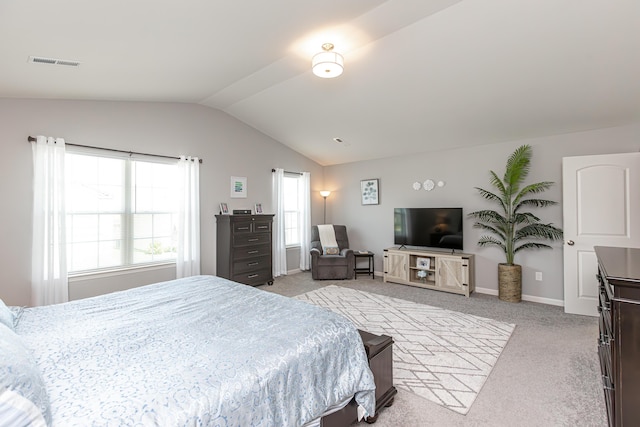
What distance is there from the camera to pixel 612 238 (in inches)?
140

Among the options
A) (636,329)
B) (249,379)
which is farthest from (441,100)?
(249,379)

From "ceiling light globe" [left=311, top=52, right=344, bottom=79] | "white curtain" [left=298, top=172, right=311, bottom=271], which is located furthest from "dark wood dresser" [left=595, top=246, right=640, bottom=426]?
"white curtain" [left=298, top=172, right=311, bottom=271]

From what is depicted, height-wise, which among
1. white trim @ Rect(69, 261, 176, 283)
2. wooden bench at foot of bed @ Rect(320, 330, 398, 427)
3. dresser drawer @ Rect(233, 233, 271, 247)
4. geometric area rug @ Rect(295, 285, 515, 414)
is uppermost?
dresser drawer @ Rect(233, 233, 271, 247)

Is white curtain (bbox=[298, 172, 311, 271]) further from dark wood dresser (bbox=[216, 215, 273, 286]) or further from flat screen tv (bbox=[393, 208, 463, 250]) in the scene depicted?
flat screen tv (bbox=[393, 208, 463, 250])

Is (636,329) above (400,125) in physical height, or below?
below

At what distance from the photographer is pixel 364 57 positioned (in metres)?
3.28

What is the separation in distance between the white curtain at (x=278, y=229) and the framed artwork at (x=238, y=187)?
65 cm

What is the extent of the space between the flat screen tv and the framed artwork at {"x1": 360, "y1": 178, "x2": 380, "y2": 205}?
1.98 feet

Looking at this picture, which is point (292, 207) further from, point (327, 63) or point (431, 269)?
point (327, 63)

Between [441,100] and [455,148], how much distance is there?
1.50m

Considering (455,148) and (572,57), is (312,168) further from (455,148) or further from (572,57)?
(572,57)

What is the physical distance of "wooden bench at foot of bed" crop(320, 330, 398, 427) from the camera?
5.56 ft

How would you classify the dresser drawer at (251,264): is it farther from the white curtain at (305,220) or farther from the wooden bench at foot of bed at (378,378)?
the wooden bench at foot of bed at (378,378)

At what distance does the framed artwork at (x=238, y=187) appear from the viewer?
205 inches
